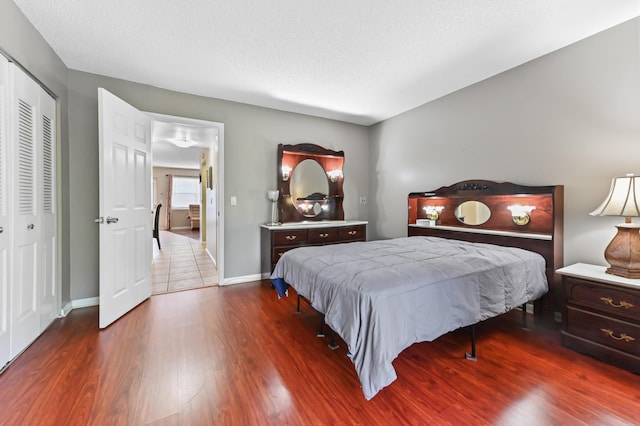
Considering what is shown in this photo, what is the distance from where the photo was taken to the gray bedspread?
4.64 ft

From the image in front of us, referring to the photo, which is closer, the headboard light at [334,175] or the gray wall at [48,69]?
the gray wall at [48,69]

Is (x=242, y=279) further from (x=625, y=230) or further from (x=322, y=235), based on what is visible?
(x=625, y=230)

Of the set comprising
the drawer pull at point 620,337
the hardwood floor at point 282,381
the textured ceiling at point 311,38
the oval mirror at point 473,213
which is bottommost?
the hardwood floor at point 282,381

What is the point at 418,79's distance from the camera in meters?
3.01

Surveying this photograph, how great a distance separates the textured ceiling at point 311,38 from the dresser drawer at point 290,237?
5.90 feet

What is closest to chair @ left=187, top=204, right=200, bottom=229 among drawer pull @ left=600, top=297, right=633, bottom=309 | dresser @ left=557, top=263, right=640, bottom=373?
dresser @ left=557, top=263, right=640, bottom=373

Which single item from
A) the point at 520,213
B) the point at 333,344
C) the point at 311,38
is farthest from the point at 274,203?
the point at 520,213

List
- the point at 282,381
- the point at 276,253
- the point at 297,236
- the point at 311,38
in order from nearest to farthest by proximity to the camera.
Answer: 1. the point at 282,381
2. the point at 311,38
3. the point at 276,253
4. the point at 297,236

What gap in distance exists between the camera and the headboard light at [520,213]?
8.76ft

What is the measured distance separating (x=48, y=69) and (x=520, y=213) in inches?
182

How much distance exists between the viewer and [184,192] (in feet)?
33.0

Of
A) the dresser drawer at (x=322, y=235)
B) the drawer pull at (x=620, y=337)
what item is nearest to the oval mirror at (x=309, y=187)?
the dresser drawer at (x=322, y=235)

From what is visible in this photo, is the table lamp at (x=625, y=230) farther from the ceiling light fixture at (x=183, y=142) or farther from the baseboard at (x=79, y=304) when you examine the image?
the ceiling light fixture at (x=183, y=142)

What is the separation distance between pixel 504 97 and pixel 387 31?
1.61 metres
